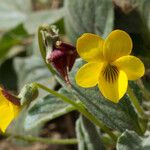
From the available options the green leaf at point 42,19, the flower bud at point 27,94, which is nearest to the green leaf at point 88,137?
the flower bud at point 27,94

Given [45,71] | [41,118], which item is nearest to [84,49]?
[41,118]

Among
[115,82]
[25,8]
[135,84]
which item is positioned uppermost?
[115,82]

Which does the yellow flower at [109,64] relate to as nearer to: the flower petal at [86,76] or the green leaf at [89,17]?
the flower petal at [86,76]

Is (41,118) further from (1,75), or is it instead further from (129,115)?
(1,75)

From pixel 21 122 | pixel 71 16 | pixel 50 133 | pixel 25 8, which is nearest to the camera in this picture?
pixel 71 16

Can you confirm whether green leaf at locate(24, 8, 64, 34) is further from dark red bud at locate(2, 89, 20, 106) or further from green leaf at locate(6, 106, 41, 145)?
dark red bud at locate(2, 89, 20, 106)

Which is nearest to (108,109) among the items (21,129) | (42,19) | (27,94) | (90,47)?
(27,94)
